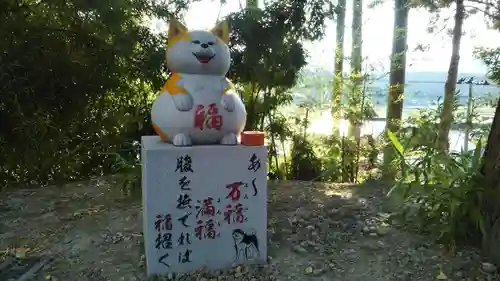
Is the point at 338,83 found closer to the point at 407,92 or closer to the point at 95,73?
the point at 407,92

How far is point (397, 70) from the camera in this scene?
486 centimetres

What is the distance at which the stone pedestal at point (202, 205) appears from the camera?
7.06 ft

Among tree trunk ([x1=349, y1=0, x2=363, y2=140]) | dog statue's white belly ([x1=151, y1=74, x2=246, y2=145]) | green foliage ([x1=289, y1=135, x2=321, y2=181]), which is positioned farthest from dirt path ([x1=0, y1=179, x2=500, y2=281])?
tree trunk ([x1=349, y1=0, x2=363, y2=140])

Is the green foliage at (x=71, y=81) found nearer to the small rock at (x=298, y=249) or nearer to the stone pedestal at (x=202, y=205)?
the stone pedestal at (x=202, y=205)

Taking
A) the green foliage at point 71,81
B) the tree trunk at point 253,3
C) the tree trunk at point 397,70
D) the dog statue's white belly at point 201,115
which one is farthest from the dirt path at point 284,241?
the tree trunk at point 253,3

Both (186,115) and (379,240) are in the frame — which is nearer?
(186,115)

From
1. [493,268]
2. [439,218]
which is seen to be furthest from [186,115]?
[493,268]

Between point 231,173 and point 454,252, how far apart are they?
1.29m

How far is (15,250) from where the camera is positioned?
8.34 feet

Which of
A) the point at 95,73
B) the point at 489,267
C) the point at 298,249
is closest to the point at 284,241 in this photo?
the point at 298,249

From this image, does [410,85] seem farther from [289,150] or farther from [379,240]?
[379,240]

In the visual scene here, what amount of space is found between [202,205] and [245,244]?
1.09 feet

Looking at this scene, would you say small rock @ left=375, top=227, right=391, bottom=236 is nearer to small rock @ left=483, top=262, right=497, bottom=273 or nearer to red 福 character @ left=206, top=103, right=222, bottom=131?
small rock @ left=483, top=262, right=497, bottom=273

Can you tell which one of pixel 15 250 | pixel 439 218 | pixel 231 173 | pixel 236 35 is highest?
pixel 236 35
